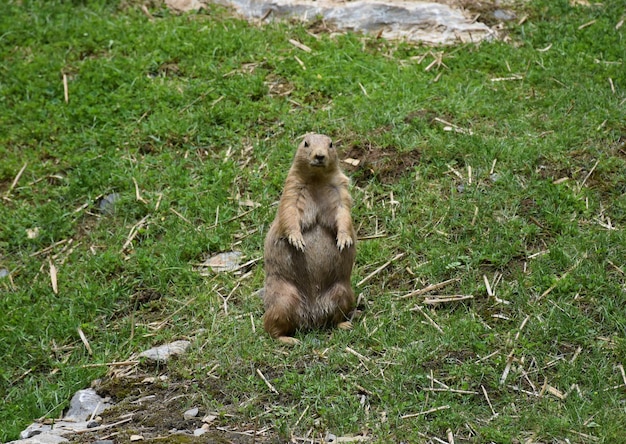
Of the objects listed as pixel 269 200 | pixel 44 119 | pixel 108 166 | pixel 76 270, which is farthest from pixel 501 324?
pixel 44 119

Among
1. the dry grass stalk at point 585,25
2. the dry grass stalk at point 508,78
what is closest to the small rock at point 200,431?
the dry grass stalk at point 508,78

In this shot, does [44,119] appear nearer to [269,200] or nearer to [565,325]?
[269,200]

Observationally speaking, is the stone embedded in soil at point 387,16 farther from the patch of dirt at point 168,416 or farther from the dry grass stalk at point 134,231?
the patch of dirt at point 168,416

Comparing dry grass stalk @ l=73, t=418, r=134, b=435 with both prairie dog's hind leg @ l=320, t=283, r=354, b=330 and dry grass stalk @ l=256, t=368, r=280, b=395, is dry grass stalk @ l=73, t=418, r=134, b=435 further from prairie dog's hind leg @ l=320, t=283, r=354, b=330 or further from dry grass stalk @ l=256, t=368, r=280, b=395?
prairie dog's hind leg @ l=320, t=283, r=354, b=330

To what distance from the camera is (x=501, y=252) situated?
750 cm

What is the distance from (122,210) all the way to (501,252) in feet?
12.9

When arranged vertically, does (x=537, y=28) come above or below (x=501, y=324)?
above

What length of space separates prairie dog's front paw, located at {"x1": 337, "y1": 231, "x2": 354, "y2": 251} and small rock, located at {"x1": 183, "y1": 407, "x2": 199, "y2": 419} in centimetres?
173

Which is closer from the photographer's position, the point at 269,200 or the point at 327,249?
the point at 327,249

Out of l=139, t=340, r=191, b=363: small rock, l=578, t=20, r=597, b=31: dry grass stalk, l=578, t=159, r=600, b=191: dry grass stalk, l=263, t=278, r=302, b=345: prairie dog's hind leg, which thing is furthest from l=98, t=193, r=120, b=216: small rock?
l=578, t=20, r=597, b=31: dry grass stalk

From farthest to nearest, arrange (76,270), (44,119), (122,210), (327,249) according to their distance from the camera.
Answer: (44,119) → (122,210) → (76,270) → (327,249)

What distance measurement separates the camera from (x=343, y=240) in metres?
6.87

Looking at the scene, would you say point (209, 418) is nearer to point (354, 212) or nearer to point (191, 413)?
point (191, 413)

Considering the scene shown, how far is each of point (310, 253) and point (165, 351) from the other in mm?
1412
